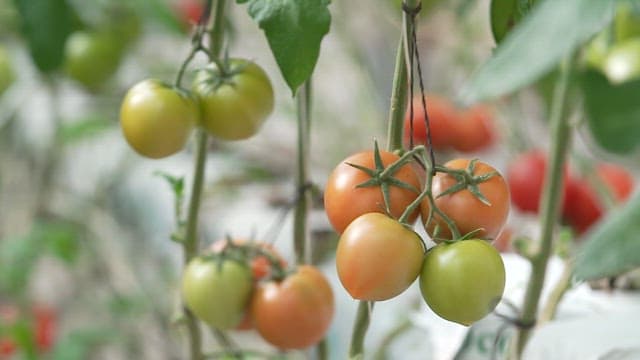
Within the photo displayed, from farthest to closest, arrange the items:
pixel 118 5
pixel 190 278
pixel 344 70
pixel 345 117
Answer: pixel 344 70 < pixel 345 117 < pixel 118 5 < pixel 190 278

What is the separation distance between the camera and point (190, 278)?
0.53m

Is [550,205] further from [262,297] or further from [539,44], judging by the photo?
[539,44]

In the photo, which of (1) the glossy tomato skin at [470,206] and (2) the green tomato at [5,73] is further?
(2) the green tomato at [5,73]

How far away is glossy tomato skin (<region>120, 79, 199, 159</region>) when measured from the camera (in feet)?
1.49

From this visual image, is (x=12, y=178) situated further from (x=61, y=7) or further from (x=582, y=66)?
(x=582, y=66)

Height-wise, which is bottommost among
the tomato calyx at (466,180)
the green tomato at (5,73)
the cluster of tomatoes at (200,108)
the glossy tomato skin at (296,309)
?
the glossy tomato skin at (296,309)

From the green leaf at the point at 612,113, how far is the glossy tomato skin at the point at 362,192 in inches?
9.1

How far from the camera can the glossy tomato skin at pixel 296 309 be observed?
512 mm

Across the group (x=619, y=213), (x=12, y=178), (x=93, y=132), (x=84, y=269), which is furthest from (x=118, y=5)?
(x=619, y=213)

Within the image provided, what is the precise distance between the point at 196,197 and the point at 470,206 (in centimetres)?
21

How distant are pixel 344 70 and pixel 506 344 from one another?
135 cm

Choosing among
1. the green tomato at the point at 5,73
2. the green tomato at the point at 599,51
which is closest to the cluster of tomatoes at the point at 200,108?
the green tomato at the point at 599,51

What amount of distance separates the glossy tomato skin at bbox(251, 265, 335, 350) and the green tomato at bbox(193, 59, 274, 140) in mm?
95

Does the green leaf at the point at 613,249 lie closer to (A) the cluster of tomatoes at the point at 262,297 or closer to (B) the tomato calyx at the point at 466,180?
(B) the tomato calyx at the point at 466,180
